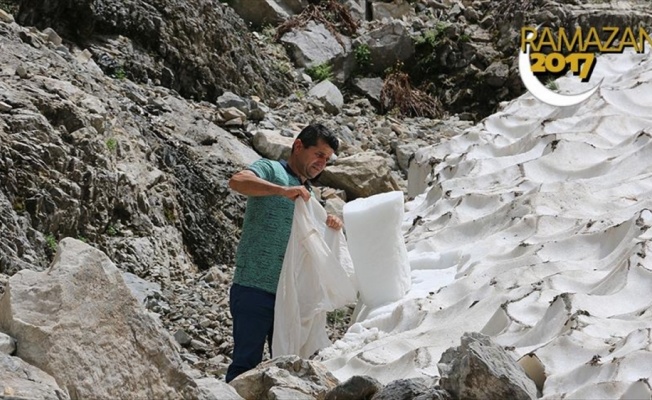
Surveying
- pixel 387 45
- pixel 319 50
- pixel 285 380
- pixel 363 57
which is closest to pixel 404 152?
pixel 363 57

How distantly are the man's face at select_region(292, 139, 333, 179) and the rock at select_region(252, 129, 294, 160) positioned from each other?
4.50m

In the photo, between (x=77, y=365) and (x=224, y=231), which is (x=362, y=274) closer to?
(x=77, y=365)

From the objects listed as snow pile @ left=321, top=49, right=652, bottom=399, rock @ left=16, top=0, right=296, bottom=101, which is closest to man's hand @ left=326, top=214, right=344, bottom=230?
snow pile @ left=321, top=49, right=652, bottom=399

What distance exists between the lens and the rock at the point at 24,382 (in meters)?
2.93

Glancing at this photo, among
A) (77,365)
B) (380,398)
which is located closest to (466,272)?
(380,398)

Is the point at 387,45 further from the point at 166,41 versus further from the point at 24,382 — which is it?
the point at 24,382

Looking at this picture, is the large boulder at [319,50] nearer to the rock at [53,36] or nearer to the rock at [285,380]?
the rock at [53,36]

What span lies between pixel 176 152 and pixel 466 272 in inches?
157

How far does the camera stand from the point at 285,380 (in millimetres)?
3826

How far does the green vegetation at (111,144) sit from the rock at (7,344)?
4518mm

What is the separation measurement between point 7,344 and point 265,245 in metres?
2.05

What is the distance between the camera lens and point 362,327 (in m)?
5.19

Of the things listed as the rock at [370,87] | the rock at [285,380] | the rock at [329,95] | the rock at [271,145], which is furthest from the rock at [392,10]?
the rock at [285,380]

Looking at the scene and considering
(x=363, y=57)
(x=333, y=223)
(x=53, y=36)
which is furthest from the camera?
(x=363, y=57)
